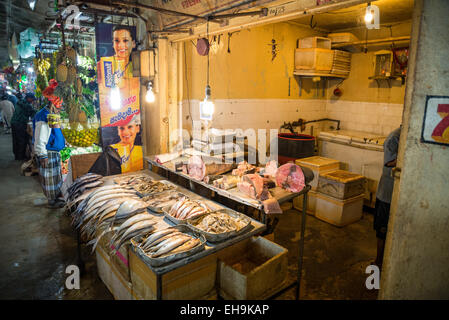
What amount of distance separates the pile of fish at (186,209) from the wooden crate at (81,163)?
292cm

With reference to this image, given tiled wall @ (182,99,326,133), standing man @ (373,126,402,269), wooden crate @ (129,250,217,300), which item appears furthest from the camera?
tiled wall @ (182,99,326,133)

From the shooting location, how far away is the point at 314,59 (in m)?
7.91

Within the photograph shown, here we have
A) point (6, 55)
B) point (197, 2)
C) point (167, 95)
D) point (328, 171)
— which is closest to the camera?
point (197, 2)

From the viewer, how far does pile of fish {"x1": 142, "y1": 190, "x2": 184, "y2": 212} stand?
363 centimetres

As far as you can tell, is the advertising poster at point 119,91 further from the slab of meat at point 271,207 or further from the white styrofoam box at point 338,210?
the white styrofoam box at point 338,210

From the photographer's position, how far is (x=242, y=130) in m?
7.47

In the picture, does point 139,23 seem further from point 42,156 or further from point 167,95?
point 42,156

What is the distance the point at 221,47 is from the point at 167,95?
5.93ft

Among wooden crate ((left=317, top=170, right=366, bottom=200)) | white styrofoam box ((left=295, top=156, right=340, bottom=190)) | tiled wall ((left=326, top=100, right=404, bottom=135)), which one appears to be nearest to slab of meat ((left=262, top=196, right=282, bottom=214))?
wooden crate ((left=317, top=170, right=366, bottom=200))

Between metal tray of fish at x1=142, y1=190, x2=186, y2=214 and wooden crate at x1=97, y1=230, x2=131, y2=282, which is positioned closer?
wooden crate at x1=97, y1=230, x2=131, y2=282

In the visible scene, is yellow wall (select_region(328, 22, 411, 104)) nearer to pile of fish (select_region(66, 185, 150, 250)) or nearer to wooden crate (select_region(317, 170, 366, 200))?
wooden crate (select_region(317, 170, 366, 200))

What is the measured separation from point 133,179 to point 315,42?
20.6 ft

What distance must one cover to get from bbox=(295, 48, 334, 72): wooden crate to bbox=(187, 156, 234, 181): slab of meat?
471cm
